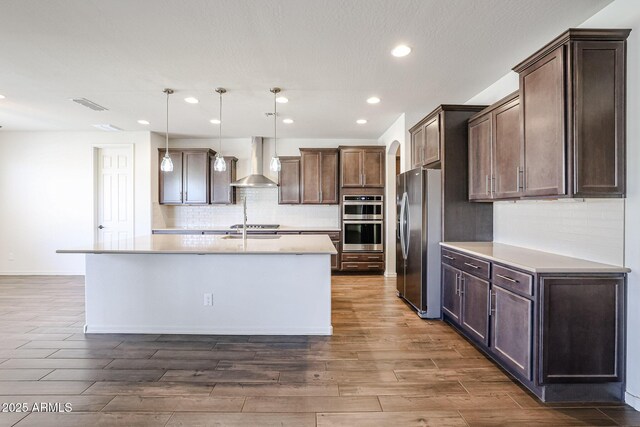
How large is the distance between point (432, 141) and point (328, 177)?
2.59 m

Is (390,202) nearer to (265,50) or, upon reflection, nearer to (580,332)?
(265,50)

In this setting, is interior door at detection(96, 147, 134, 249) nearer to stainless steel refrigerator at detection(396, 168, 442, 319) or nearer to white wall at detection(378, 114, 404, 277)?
white wall at detection(378, 114, 404, 277)

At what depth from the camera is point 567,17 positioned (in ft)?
7.68

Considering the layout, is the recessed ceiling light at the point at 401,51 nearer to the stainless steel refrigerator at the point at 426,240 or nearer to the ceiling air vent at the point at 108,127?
the stainless steel refrigerator at the point at 426,240

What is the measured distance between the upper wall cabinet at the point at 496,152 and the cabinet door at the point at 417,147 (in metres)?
0.73

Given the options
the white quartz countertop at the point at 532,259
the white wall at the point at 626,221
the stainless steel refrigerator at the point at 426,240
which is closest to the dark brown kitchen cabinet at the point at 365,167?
the stainless steel refrigerator at the point at 426,240

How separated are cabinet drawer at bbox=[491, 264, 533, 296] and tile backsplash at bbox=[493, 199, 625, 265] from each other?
0.56m

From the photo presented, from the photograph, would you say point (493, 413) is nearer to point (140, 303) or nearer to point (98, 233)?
point (140, 303)

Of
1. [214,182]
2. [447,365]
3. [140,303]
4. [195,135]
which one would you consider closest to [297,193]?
[214,182]

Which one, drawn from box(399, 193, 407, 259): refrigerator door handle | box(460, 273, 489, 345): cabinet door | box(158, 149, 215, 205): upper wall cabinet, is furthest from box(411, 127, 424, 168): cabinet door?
box(158, 149, 215, 205): upper wall cabinet

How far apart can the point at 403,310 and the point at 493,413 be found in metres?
1.95

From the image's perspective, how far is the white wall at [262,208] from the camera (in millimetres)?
6434

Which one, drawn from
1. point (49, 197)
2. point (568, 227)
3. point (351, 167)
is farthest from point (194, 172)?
point (568, 227)

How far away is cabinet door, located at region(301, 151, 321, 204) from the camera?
20.0 feet
